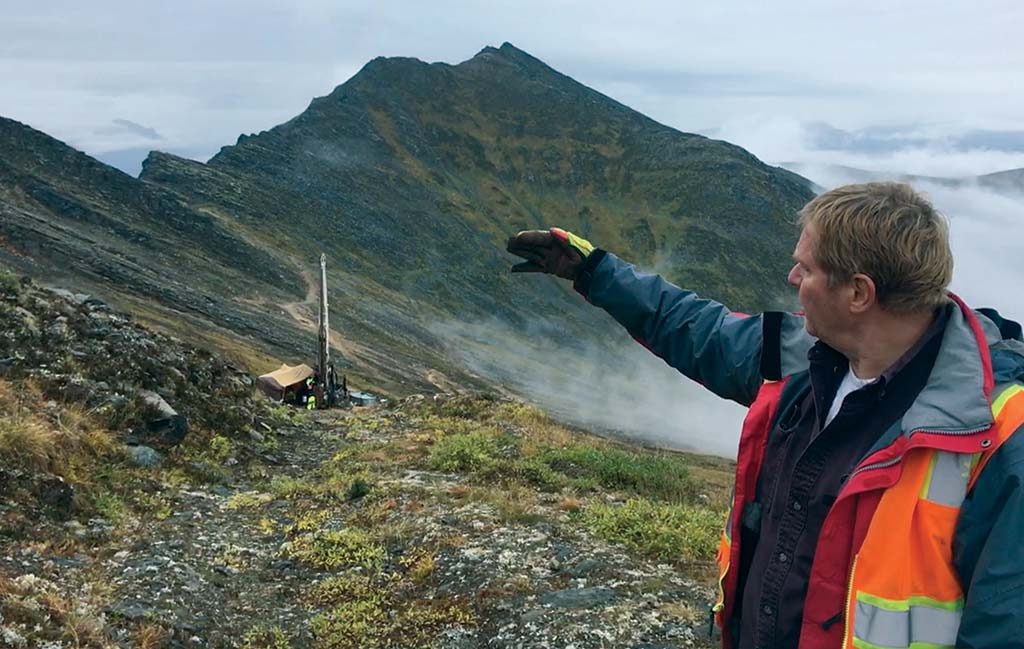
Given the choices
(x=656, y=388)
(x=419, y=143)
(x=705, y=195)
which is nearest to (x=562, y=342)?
(x=656, y=388)

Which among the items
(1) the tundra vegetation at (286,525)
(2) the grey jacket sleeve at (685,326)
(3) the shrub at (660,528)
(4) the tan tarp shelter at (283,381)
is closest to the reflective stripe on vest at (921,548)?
(2) the grey jacket sleeve at (685,326)

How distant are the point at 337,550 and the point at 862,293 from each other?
20.2ft

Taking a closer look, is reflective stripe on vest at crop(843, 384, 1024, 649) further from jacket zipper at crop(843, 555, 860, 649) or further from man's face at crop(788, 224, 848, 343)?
man's face at crop(788, 224, 848, 343)

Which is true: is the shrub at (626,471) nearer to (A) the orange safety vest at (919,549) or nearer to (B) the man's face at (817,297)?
(B) the man's face at (817,297)

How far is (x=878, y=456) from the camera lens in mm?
2307

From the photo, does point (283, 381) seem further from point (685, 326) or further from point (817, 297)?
point (817, 297)

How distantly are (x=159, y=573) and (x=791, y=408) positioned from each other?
18.9 feet

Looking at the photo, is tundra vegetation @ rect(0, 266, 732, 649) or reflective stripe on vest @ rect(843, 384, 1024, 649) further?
tundra vegetation @ rect(0, 266, 732, 649)

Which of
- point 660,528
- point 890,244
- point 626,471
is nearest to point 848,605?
point 890,244

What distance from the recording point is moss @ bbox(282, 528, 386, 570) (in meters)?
7.20

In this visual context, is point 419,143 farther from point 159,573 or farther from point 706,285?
point 159,573

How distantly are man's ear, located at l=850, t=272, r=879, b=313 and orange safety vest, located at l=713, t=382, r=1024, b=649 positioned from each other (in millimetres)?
436

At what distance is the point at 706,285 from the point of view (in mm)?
101938

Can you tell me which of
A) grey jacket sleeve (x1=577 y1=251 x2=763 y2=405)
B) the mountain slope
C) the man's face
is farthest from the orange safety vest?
the mountain slope
